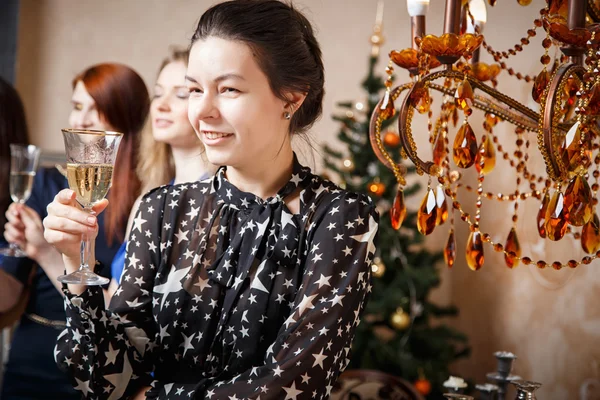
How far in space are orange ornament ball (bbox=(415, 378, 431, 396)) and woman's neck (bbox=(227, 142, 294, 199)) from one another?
2096 millimetres

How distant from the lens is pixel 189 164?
2.27m

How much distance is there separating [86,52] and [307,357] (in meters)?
4.21

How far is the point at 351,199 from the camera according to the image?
146 cm

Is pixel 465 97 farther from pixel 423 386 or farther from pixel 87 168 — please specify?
pixel 423 386

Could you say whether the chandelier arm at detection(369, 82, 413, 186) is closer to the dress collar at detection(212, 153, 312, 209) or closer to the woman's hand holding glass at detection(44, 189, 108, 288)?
the dress collar at detection(212, 153, 312, 209)

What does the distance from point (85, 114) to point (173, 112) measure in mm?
489

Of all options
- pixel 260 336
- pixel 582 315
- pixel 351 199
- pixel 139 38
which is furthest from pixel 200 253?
pixel 139 38

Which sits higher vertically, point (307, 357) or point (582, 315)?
point (307, 357)

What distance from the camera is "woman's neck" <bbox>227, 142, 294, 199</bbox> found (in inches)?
59.2

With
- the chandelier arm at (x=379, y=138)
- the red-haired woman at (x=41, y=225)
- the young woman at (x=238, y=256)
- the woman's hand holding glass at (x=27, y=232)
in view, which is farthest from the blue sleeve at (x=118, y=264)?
the chandelier arm at (x=379, y=138)

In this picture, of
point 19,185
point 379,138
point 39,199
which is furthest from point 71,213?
point 39,199

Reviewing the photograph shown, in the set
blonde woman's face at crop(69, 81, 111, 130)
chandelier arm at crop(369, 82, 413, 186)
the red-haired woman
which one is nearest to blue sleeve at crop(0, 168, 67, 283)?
the red-haired woman

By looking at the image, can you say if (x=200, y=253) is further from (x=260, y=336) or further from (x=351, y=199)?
(x=351, y=199)

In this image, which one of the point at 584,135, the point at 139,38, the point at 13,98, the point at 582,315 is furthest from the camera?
the point at 139,38
